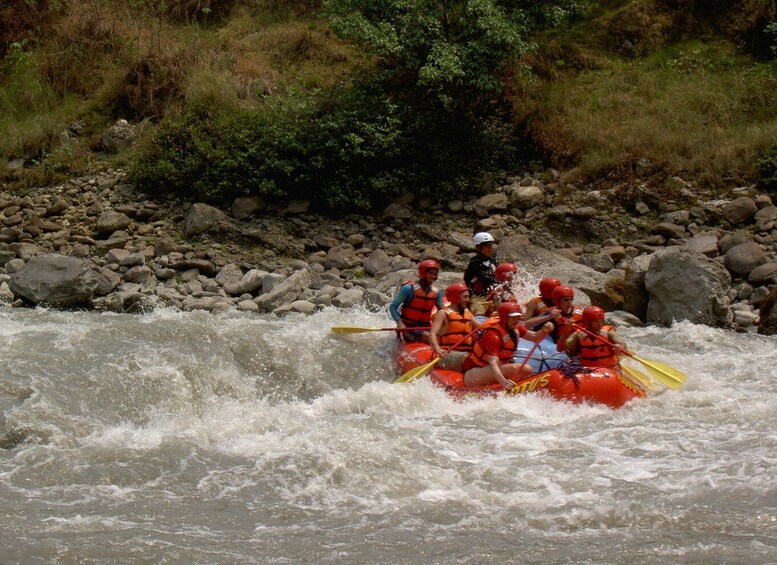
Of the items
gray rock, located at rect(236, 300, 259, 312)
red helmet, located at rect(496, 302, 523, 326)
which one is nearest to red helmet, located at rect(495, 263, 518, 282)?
red helmet, located at rect(496, 302, 523, 326)

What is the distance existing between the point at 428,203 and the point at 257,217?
9.15 feet

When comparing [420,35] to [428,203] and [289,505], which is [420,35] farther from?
[289,505]

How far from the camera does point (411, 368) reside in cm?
869

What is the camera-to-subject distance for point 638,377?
820 centimetres

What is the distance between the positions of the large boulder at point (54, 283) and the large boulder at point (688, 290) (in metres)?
6.82

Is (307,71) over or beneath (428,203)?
over

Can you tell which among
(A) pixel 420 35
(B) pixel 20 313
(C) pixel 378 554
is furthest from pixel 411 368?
(A) pixel 420 35

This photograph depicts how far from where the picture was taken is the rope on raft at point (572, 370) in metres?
7.63

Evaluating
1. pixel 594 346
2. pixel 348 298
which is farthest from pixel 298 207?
pixel 594 346

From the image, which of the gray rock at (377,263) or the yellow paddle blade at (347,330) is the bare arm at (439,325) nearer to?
the yellow paddle blade at (347,330)

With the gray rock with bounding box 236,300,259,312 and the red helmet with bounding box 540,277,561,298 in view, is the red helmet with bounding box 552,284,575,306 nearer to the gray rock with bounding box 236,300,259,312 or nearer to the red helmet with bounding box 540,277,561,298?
the red helmet with bounding box 540,277,561,298

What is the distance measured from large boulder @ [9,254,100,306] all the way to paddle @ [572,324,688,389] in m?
6.09

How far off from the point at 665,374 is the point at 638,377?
24cm

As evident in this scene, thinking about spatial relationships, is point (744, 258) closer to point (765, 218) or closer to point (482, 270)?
point (765, 218)
